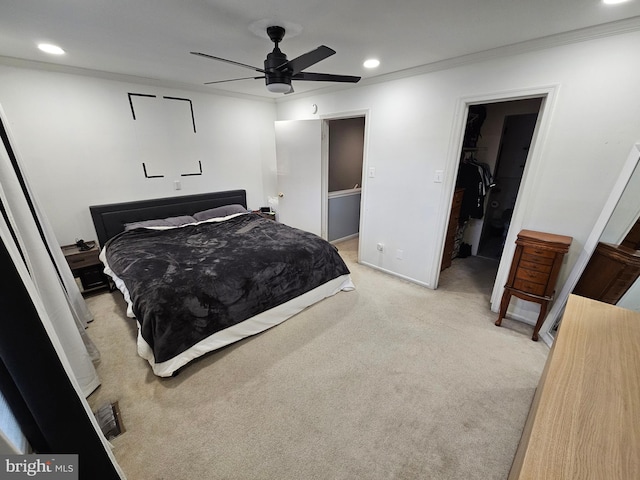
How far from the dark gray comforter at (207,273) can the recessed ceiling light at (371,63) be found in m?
1.87

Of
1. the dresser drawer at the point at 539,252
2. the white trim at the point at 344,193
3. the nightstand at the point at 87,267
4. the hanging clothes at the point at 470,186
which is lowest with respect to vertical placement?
the nightstand at the point at 87,267

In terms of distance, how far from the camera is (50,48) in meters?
2.24

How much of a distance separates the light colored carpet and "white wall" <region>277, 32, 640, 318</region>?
40.8 inches

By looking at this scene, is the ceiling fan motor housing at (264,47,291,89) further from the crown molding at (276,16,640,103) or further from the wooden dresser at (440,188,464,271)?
the wooden dresser at (440,188,464,271)

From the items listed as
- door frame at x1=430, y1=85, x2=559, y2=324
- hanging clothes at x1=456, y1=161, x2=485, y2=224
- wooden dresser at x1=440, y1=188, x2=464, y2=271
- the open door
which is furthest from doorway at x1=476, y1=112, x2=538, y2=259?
the open door

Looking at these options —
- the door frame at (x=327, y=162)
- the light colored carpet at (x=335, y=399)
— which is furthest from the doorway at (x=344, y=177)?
the light colored carpet at (x=335, y=399)

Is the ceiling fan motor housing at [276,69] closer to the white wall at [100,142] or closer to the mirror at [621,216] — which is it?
the white wall at [100,142]

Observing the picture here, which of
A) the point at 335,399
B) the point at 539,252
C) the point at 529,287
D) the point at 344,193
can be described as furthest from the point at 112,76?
the point at 529,287

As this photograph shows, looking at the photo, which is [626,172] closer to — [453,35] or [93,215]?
[453,35]

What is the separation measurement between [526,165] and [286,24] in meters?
2.30

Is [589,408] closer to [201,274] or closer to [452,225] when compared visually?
[201,274]

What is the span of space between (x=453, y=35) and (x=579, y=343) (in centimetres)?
217

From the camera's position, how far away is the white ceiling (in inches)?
61.4

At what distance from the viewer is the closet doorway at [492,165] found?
3.50 meters
